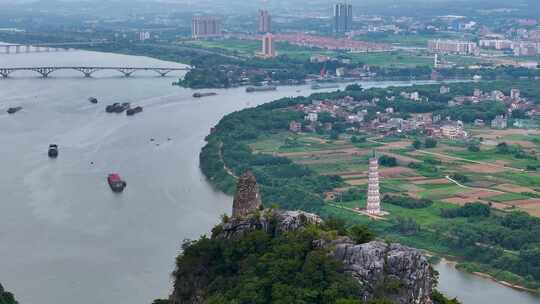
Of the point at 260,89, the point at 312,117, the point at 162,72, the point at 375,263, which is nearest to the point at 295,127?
the point at 312,117

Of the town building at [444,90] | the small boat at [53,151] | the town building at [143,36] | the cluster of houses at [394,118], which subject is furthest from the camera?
the town building at [143,36]

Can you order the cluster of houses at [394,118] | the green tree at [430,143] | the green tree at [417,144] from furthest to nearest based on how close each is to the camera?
1. the cluster of houses at [394,118]
2. the green tree at [430,143]
3. the green tree at [417,144]

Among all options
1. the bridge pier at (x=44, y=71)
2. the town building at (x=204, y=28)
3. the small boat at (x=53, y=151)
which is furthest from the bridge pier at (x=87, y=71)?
the town building at (x=204, y=28)

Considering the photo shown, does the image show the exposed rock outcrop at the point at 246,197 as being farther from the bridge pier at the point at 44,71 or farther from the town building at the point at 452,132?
A: the bridge pier at the point at 44,71

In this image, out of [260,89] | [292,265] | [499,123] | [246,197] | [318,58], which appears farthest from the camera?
[318,58]

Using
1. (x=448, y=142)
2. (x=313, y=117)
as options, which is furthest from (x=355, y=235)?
(x=313, y=117)

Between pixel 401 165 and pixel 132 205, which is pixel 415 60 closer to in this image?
pixel 401 165

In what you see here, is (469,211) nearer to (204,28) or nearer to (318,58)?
(318,58)
